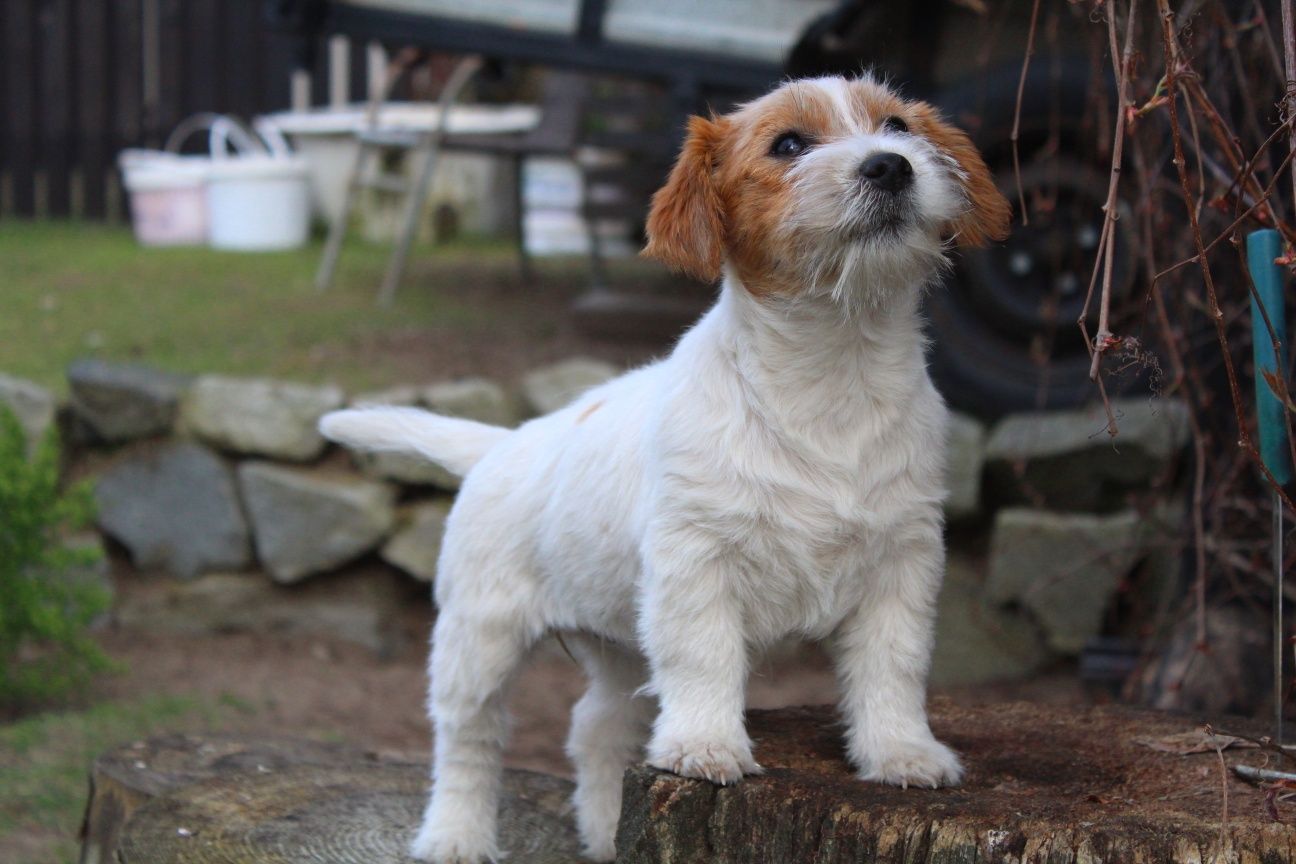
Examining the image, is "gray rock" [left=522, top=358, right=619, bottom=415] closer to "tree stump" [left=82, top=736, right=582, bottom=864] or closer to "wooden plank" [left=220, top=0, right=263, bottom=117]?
"tree stump" [left=82, top=736, right=582, bottom=864]

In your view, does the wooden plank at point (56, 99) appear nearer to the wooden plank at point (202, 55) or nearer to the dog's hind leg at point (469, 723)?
the wooden plank at point (202, 55)

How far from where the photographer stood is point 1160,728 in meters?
2.89

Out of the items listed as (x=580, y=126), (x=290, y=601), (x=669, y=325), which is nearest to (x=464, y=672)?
(x=290, y=601)

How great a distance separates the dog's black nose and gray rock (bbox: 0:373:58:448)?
4.69 metres

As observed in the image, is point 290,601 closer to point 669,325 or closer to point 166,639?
point 166,639

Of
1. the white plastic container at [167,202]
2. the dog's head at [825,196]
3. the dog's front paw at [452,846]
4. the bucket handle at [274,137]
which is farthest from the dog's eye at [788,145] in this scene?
the bucket handle at [274,137]

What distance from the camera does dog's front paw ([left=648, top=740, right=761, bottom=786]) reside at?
7.81 ft

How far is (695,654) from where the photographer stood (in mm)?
2471

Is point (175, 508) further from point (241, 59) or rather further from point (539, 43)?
point (241, 59)

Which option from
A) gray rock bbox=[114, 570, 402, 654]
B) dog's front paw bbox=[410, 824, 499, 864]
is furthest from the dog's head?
gray rock bbox=[114, 570, 402, 654]

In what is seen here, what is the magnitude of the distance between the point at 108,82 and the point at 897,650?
38.1 feet

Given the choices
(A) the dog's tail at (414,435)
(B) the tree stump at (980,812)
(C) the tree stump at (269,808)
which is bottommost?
(C) the tree stump at (269,808)

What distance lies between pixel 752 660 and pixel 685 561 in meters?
0.37

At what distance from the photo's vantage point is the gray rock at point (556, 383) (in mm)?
6219
